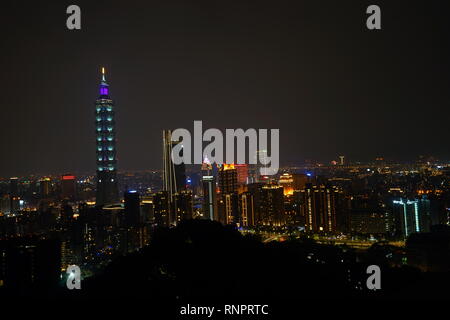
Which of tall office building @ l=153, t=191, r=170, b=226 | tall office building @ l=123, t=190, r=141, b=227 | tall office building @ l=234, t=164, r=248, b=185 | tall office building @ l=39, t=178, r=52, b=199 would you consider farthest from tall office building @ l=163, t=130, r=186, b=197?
tall office building @ l=39, t=178, r=52, b=199

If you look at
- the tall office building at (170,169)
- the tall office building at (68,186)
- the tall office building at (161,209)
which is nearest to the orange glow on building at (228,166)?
the tall office building at (170,169)

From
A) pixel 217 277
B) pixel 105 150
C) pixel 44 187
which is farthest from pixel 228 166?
pixel 217 277

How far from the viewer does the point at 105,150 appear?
72.6 ft

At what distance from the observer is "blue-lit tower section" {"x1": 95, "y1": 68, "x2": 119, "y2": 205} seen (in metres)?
21.8

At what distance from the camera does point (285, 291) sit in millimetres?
3504

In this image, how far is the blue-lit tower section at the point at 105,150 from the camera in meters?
21.8

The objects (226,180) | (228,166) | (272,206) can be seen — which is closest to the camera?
(272,206)

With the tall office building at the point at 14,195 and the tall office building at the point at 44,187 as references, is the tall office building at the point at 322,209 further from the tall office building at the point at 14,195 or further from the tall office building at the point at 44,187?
the tall office building at the point at 44,187

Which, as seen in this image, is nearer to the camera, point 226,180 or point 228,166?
point 226,180

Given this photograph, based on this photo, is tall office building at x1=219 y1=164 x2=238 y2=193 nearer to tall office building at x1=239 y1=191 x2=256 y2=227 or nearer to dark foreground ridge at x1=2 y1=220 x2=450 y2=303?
tall office building at x1=239 y1=191 x2=256 y2=227

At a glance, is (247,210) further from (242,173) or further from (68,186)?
(68,186)

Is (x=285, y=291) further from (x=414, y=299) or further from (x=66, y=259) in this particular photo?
(x=66, y=259)

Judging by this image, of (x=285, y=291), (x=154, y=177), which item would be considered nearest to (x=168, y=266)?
(x=285, y=291)

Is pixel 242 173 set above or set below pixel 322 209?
above
